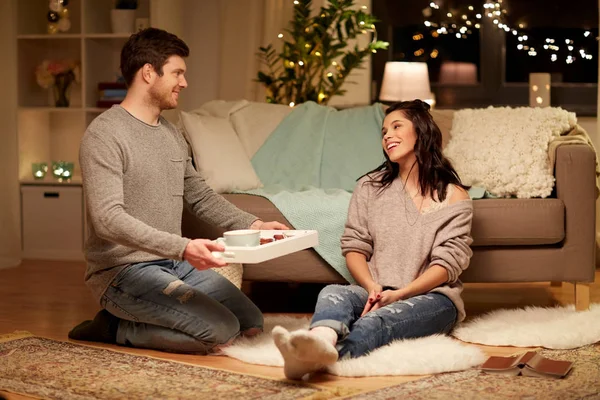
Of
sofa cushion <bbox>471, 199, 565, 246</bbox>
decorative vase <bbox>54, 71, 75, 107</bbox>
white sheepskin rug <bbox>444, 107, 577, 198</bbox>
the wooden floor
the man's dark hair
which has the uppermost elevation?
the man's dark hair

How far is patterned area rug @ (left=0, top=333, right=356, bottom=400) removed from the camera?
2385 mm

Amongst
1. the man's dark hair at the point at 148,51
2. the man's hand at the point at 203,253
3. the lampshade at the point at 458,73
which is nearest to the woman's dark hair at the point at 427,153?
the man's dark hair at the point at 148,51

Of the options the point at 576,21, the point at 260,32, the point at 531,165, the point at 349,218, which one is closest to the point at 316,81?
the point at 260,32

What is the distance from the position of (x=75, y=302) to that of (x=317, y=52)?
76.2 inches

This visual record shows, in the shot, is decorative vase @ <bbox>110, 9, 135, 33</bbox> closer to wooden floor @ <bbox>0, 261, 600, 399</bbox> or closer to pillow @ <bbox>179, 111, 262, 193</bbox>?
wooden floor @ <bbox>0, 261, 600, 399</bbox>

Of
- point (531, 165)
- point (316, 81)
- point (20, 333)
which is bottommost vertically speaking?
point (20, 333)

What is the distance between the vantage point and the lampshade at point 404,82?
16.5 feet

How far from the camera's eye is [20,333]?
314 cm

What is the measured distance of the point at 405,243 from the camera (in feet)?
9.97

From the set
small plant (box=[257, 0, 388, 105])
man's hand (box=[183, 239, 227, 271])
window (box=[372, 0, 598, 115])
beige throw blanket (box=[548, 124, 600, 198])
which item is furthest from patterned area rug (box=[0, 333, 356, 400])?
window (box=[372, 0, 598, 115])

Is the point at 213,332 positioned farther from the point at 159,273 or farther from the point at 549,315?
the point at 549,315

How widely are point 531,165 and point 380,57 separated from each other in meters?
2.21

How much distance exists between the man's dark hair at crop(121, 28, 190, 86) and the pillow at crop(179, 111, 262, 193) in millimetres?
845

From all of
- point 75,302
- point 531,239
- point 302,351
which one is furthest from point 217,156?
point 302,351
